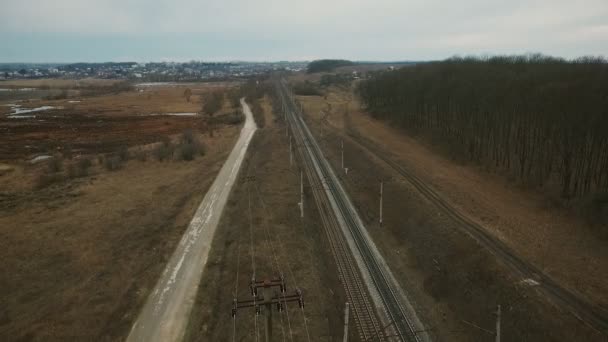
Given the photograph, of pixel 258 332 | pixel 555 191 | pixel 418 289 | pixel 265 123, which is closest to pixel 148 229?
pixel 258 332

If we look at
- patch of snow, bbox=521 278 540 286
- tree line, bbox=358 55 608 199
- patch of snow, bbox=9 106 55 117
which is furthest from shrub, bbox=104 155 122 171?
patch of snow, bbox=9 106 55 117

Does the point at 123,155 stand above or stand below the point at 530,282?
above

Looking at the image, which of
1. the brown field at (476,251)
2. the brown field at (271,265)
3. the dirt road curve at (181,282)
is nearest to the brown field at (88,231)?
the dirt road curve at (181,282)

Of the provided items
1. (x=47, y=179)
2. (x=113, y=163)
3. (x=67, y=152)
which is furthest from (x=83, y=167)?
(x=67, y=152)

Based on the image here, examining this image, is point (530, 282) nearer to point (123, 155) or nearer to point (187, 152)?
point (187, 152)

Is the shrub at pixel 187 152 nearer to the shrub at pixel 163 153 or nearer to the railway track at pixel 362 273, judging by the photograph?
the shrub at pixel 163 153

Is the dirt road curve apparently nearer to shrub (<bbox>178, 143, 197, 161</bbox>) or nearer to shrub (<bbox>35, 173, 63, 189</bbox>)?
shrub (<bbox>178, 143, 197, 161</bbox>)
